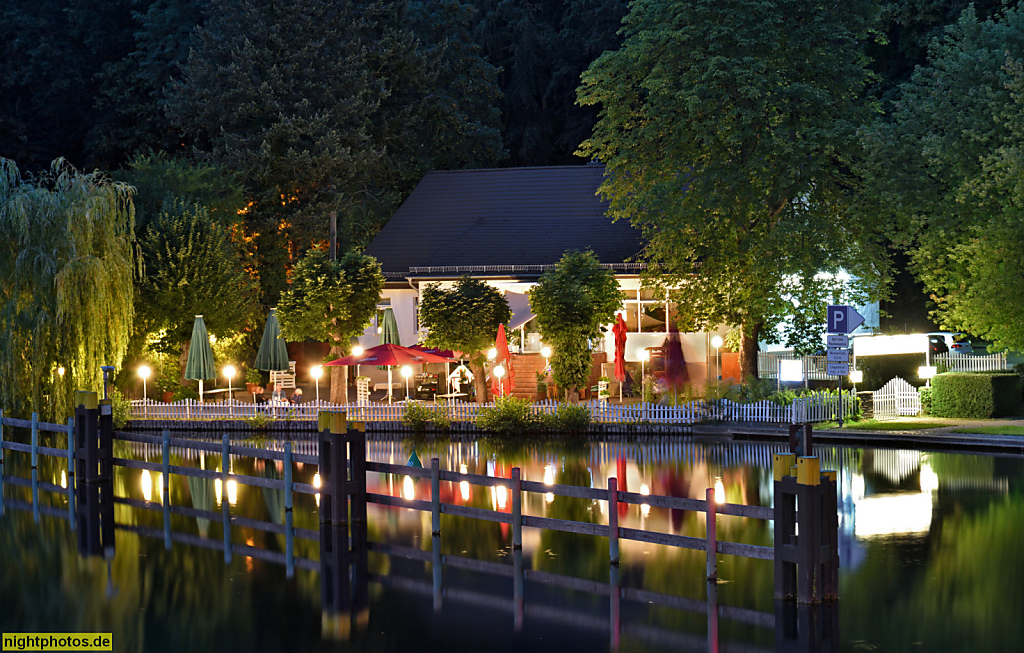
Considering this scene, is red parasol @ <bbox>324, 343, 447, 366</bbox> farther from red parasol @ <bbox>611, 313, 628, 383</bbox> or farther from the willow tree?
the willow tree

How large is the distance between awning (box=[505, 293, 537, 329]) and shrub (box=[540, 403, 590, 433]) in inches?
160

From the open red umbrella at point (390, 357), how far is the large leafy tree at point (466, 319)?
0.47m

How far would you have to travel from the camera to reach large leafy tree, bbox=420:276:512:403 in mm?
34625

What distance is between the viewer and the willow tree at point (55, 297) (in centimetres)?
3011

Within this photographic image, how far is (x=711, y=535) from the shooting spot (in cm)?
1395

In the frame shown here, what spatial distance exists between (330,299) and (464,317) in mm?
4528

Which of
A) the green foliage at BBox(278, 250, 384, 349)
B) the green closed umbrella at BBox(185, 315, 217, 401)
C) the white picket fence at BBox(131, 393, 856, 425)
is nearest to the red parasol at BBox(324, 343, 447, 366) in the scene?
the white picket fence at BBox(131, 393, 856, 425)

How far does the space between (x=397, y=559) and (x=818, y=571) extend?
562cm

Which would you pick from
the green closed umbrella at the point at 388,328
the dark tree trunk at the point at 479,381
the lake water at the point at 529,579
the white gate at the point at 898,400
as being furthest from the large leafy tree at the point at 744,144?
the lake water at the point at 529,579

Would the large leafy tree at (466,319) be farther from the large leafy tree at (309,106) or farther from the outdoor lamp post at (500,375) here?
the large leafy tree at (309,106)

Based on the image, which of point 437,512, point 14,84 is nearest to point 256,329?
point 14,84

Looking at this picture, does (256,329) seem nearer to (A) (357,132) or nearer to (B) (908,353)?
(A) (357,132)

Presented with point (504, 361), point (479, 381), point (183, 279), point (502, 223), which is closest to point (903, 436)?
point (504, 361)

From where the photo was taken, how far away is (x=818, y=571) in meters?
12.8
